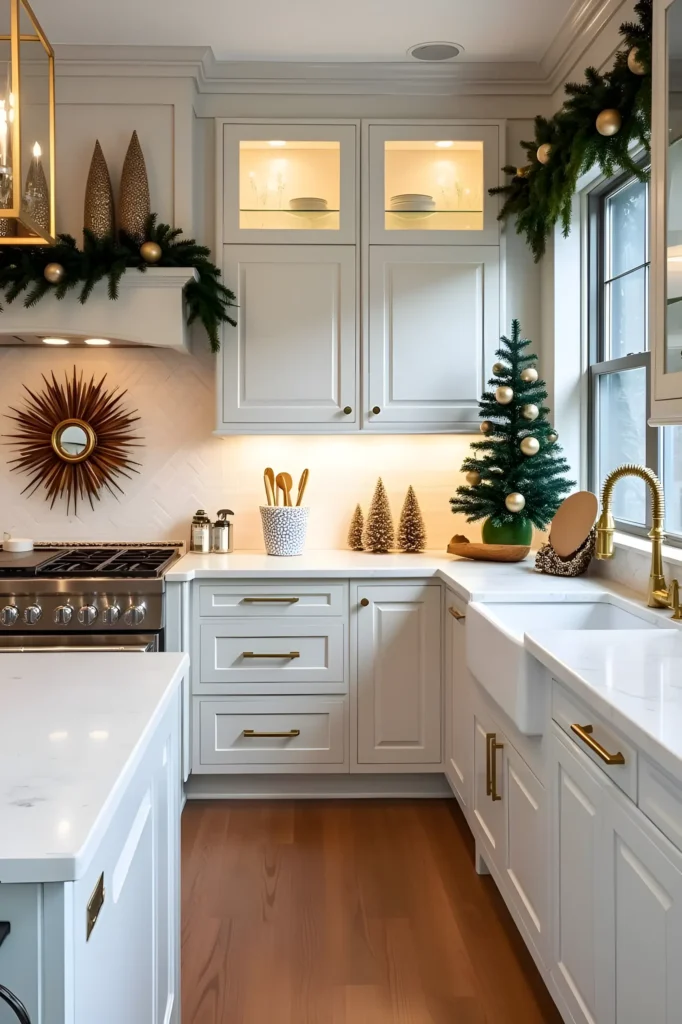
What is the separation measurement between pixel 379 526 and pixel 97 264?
1.48m

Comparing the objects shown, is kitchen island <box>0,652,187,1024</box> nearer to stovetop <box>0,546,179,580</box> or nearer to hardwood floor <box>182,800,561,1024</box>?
hardwood floor <box>182,800,561,1024</box>

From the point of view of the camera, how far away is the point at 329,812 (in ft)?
10.9

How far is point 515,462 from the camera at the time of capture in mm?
3430

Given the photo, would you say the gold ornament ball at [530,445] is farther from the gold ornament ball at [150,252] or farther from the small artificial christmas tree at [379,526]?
Result: the gold ornament ball at [150,252]

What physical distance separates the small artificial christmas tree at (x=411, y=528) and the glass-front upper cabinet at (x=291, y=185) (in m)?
1.08

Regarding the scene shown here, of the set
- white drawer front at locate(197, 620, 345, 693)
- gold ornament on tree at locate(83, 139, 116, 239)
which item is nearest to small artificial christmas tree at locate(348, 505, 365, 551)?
white drawer front at locate(197, 620, 345, 693)

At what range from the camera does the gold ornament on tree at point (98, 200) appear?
3.43m

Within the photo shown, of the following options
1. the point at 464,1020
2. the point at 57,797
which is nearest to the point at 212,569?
the point at 464,1020

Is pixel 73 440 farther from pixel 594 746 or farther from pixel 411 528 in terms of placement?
pixel 594 746

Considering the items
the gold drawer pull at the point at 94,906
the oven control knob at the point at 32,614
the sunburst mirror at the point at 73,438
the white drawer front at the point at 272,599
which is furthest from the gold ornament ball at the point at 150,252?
the gold drawer pull at the point at 94,906

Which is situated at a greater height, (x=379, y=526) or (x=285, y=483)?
(x=285, y=483)

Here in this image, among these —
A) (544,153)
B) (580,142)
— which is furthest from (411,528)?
(580,142)

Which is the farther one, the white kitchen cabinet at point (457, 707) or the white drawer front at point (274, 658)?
the white drawer front at point (274, 658)

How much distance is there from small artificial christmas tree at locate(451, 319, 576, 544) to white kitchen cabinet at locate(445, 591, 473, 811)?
42 cm
